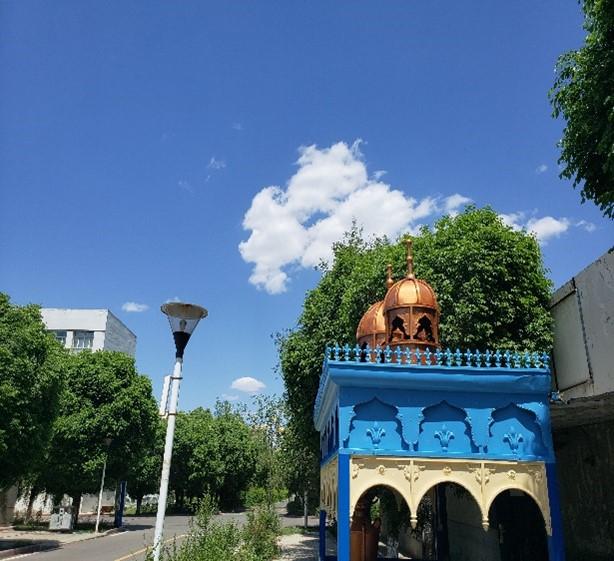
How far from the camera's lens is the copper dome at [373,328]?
1141 cm

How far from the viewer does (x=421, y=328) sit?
10.1 m

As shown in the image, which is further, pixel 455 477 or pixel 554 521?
pixel 455 477

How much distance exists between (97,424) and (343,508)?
20.5m

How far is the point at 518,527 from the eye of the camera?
461 inches

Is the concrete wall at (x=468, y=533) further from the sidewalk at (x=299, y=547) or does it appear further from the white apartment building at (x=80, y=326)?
the white apartment building at (x=80, y=326)

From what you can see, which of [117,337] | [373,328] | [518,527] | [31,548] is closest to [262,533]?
[518,527]

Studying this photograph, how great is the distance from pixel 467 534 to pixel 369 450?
975 cm

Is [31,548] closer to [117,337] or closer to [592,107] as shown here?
[592,107]

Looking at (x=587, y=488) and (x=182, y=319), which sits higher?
(x=182, y=319)

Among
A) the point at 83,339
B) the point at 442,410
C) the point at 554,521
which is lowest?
the point at 554,521

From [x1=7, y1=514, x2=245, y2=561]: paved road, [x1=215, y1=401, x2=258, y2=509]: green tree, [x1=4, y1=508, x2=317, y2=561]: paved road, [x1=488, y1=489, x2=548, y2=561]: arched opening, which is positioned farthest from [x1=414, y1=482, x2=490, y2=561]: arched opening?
[x1=215, y1=401, x2=258, y2=509]: green tree

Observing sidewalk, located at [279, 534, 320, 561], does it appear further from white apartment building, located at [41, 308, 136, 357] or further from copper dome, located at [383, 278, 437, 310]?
white apartment building, located at [41, 308, 136, 357]

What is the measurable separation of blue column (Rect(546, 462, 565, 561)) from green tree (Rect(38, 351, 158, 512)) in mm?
21052

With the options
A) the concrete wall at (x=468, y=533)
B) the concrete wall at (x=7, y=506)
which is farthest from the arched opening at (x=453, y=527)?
A: the concrete wall at (x=7, y=506)
